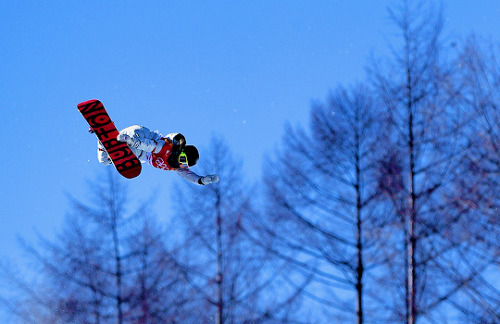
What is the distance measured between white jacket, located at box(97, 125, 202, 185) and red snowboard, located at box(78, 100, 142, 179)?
105 mm

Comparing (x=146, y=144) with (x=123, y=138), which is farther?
(x=146, y=144)

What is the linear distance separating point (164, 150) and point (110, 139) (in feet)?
2.40

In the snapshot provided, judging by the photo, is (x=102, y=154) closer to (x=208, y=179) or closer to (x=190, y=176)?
(x=190, y=176)

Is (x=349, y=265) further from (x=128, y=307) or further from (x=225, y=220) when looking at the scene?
(x=128, y=307)

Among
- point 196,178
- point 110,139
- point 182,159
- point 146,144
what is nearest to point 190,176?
point 196,178

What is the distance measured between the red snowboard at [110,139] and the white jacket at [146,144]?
105 millimetres

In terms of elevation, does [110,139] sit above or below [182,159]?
above

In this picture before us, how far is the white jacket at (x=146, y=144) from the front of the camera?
295 inches

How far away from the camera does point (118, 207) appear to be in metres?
Answer: 12.4

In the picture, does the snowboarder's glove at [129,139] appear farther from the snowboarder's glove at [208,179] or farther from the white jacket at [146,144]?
the snowboarder's glove at [208,179]

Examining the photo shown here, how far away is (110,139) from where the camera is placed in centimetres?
791

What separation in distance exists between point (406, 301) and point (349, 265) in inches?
45.1

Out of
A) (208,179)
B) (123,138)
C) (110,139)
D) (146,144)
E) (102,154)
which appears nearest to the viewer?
(123,138)

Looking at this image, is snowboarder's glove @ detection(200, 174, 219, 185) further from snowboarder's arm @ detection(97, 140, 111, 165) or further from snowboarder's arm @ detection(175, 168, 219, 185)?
snowboarder's arm @ detection(97, 140, 111, 165)
